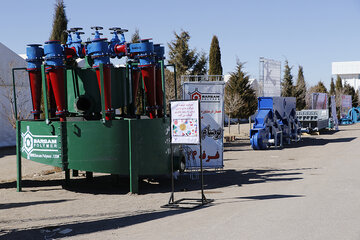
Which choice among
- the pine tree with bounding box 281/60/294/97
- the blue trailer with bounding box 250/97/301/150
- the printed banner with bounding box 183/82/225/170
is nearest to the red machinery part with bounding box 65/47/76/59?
the printed banner with bounding box 183/82/225/170

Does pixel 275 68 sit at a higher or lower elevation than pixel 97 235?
higher

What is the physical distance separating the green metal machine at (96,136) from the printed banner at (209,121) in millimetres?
1708

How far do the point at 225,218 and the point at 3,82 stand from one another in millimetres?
18977

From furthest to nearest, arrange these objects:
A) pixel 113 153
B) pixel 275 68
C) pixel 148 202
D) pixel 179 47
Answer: pixel 275 68, pixel 179 47, pixel 113 153, pixel 148 202

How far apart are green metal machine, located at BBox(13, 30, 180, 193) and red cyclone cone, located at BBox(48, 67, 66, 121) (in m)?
0.14

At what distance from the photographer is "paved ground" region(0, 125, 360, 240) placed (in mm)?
7457

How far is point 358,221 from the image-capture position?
25.6 ft

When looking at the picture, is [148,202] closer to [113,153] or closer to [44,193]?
[113,153]

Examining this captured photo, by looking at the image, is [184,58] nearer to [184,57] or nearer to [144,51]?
[184,57]

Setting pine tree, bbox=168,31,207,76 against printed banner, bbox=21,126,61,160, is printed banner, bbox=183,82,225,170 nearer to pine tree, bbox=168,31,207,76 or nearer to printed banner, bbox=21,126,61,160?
printed banner, bbox=21,126,61,160

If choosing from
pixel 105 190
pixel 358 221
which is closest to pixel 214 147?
pixel 105 190

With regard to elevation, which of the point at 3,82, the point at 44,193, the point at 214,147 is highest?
the point at 3,82

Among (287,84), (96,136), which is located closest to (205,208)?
(96,136)

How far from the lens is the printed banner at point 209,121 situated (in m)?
14.1
